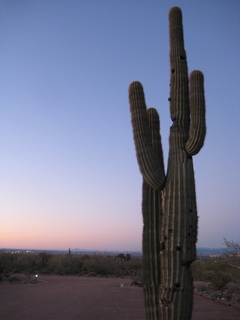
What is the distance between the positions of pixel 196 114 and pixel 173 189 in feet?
5.26

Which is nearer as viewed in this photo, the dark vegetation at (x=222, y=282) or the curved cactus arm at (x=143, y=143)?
the curved cactus arm at (x=143, y=143)

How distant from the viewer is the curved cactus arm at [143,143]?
6.62 m

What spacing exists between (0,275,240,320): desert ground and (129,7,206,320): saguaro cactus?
242 inches

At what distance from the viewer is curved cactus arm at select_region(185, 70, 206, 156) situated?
666 centimetres

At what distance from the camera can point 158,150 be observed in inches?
293

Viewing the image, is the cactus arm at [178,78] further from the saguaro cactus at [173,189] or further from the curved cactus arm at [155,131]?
the curved cactus arm at [155,131]

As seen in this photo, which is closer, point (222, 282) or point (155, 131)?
point (155, 131)

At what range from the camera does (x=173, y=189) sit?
6.37 metres

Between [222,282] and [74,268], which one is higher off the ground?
[222,282]

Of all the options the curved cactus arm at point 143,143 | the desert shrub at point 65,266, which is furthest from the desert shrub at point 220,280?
the desert shrub at point 65,266

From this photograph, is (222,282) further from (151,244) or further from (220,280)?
(151,244)

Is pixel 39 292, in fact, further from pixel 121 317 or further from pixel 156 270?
pixel 156 270

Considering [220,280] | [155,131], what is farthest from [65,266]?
[155,131]

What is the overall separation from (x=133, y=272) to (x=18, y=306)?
20.6 meters
